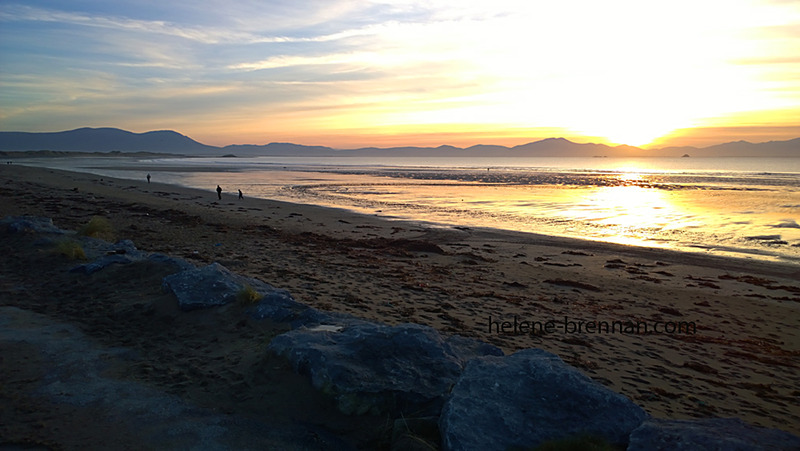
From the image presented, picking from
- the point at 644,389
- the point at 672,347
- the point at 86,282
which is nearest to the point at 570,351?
the point at 644,389

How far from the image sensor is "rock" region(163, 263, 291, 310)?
6801mm

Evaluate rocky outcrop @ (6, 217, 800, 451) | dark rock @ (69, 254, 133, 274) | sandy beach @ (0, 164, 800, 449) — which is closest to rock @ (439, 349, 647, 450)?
rocky outcrop @ (6, 217, 800, 451)

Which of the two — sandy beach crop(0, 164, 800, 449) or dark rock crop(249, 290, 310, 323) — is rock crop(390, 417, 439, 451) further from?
dark rock crop(249, 290, 310, 323)

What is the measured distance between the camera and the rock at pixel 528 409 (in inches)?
140

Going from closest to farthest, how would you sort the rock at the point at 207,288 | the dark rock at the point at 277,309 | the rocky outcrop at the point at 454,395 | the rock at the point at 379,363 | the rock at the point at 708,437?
the rock at the point at 708,437, the rocky outcrop at the point at 454,395, the rock at the point at 379,363, the dark rock at the point at 277,309, the rock at the point at 207,288

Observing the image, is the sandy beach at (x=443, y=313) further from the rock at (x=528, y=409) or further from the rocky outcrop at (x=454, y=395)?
the rock at (x=528, y=409)

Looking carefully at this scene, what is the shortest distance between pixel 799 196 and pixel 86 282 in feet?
155

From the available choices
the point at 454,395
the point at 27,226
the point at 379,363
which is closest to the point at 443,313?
the point at 379,363

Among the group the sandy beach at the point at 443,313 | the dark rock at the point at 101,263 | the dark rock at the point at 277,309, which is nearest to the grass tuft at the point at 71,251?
the sandy beach at the point at 443,313

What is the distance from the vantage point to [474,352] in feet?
18.1

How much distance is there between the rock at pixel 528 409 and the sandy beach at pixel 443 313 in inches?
32.6

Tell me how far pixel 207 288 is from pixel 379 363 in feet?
12.3

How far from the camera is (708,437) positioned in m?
3.23

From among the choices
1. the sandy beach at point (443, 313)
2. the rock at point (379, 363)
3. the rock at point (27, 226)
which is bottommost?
the sandy beach at point (443, 313)
